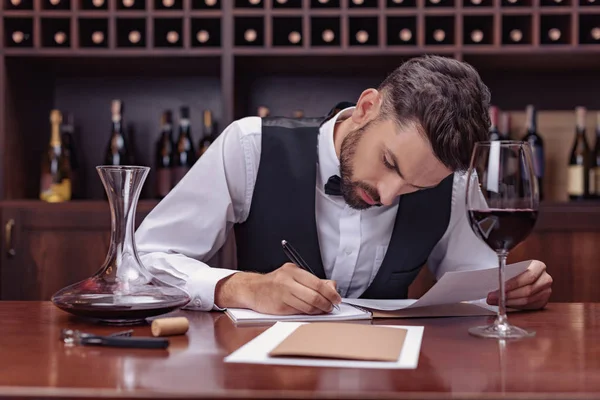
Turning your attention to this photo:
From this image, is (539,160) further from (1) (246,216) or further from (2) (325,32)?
(1) (246,216)

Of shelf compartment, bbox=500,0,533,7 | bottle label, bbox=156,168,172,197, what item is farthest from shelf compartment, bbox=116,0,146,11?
shelf compartment, bbox=500,0,533,7

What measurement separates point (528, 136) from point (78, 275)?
68.2 inches

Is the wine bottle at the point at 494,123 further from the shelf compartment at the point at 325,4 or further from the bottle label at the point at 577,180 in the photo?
the shelf compartment at the point at 325,4

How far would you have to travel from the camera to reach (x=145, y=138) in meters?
2.93

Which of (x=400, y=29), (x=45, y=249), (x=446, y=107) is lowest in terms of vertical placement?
(x=45, y=249)

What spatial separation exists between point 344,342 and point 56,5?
2.34 meters

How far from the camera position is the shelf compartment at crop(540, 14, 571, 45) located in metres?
Answer: 2.65

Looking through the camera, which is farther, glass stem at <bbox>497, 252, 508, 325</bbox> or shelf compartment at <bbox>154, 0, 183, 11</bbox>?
shelf compartment at <bbox>154, 0, 183, 11</bbox>

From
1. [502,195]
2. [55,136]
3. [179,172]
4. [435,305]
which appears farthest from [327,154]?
[55,136]

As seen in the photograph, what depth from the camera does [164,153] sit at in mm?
2852

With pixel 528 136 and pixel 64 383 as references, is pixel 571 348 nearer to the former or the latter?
pixel 64 383

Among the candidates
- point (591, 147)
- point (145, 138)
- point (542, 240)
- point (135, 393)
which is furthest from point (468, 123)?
point (145, 138)

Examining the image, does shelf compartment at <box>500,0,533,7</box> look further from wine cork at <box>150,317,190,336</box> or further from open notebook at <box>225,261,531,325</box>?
wine cork at <box>150,317,190,336</box>

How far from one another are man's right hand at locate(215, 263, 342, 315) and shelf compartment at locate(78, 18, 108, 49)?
6.04ft
